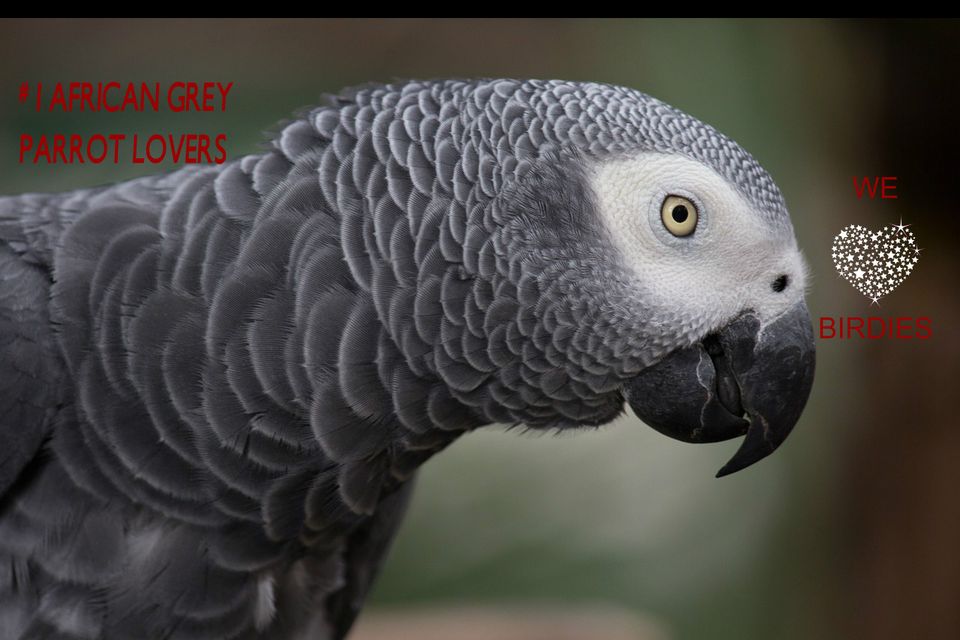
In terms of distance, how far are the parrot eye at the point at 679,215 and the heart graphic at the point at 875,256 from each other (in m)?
0.98

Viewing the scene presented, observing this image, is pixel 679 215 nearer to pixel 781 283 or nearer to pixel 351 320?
pixel 781 283

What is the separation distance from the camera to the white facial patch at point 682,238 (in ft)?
3.66

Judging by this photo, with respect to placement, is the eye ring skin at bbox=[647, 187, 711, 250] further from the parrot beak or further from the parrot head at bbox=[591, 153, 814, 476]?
the parrot beak

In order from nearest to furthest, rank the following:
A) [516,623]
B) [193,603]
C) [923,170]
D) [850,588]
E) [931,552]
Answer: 1. [193,603]
2. [516,623]
3. [923,170]
4. [931,552]
5. [850,588]

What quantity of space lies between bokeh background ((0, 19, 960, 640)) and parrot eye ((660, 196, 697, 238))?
156cm

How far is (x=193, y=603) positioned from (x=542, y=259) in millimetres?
696

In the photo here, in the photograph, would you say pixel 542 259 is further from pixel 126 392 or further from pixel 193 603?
pixel 193 603

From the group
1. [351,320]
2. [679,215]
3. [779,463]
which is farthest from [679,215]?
[779,463]

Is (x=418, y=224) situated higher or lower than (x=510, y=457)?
higher

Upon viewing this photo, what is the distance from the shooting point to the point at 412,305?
1096 millimetres

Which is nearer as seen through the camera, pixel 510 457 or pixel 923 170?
pixel 923 170

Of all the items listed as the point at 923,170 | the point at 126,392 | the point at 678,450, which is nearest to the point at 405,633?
the point at 678,450

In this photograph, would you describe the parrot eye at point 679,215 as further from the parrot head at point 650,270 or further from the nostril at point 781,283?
the nostril at point 781,283

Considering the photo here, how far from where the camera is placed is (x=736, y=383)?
1179 millimetres
